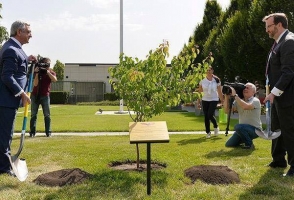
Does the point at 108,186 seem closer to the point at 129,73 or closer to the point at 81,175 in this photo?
the point at 81,175

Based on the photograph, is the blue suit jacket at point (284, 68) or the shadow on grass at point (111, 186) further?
the blue suit jacket at point (284, 68)

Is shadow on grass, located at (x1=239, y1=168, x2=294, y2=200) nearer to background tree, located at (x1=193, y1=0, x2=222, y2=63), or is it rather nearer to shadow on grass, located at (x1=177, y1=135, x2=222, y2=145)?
shadow on grass, located at (x1=177, y1=135, x2=222, y2=145)

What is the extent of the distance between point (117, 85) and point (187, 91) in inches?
43.3

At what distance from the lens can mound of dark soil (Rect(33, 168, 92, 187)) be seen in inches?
200

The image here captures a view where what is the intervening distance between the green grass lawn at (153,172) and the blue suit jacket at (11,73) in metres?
1.07

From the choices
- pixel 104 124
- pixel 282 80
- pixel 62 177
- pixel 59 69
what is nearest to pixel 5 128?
pixel 62 177

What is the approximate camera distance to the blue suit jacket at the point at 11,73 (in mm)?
5180

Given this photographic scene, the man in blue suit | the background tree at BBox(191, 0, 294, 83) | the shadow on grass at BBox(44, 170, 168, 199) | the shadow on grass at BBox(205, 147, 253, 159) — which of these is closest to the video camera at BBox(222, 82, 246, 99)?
the shadow on grass at BBox(205, 147, 253, 159)

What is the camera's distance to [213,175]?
5.38m

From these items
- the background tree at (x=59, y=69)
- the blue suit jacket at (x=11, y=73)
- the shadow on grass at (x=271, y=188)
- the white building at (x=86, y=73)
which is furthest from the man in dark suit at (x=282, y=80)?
the background tree at (x=59, y=69)

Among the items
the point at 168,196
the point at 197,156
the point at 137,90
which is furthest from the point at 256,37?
the point at 168,196

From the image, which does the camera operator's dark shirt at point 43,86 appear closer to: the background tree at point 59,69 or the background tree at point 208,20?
the background tree at point 208,20

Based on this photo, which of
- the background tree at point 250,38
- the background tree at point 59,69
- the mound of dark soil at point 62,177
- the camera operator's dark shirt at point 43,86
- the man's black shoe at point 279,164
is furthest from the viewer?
the background tree at point 59,69

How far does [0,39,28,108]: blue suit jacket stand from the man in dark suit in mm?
3396
